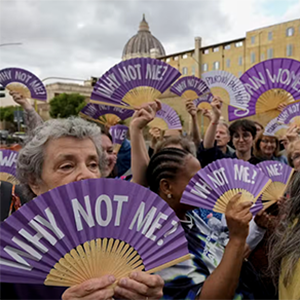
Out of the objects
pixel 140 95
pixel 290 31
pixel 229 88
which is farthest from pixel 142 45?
pixel 140 95

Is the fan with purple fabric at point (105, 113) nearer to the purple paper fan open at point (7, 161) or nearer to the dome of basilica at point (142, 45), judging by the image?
the purple paper fan open at point (7, 161)

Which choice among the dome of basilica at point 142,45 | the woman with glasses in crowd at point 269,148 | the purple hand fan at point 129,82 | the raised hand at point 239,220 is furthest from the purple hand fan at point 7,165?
the dome of basilica at point 142,45

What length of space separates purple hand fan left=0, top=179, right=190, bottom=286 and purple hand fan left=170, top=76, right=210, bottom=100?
3.43 metres

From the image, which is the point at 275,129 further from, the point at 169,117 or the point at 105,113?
the point at 105,113

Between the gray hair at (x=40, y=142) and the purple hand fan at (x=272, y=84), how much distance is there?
308cm

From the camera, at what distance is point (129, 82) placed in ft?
9.41

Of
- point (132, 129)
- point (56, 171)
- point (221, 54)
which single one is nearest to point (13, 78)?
point (132, 129)

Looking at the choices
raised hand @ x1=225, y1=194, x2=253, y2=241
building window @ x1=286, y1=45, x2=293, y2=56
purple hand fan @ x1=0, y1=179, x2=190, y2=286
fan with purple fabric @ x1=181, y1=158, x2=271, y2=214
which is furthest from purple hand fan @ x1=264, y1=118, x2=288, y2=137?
building window @ x1=286, y1=45, x2=293, y2=56

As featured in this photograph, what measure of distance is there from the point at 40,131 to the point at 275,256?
1.29m

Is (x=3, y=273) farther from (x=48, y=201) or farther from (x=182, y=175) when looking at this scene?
(x=182, y=175)

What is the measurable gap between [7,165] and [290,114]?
3.20 meters

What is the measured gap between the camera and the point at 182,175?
181 centimetres

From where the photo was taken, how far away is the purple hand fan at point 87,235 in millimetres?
962

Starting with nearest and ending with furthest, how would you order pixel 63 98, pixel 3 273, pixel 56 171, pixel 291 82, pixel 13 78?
pixel 3 273 → pixel 56 171 → pixel 291 82 → pixel 13 78 → pixel 63 98
